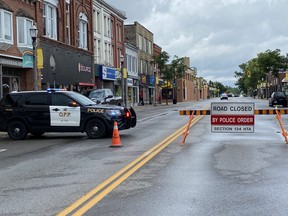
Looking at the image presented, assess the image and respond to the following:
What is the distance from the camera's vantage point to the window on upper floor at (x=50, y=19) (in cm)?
3188

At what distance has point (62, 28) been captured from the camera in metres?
34.8

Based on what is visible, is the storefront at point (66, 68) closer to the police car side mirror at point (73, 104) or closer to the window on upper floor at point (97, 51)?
the window on upper floor at point (97, 51)

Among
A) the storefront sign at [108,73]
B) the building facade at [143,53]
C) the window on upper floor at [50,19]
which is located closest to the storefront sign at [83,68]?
the storefront sign at [108,73]

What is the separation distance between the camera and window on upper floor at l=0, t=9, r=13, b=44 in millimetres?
24891

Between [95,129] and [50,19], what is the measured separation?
2015 centimetres

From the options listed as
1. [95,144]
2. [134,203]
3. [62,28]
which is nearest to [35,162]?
[95,144]

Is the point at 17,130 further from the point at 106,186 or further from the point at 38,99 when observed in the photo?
the point at 106,186

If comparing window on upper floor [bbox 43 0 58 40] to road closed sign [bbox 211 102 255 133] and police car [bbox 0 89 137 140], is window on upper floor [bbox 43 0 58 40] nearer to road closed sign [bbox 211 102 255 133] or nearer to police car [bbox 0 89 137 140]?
police car [bbox 0 89 137 140]

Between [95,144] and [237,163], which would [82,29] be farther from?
[237,163]

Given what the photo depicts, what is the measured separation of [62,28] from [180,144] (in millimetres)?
24435

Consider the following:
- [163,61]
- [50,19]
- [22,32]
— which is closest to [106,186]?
[22,32]

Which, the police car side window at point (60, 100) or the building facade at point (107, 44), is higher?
the building facade at point (107, 44)

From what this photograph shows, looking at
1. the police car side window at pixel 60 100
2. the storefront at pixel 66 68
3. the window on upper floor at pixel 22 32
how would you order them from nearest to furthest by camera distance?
the police car side window at pixel 60 100 < the window on upper floor at pixel 22 32 < the storefront at pixel 66 68

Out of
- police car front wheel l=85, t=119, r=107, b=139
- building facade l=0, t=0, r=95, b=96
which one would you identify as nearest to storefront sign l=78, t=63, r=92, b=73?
building facade l=0, t=0, r=95, b=96
